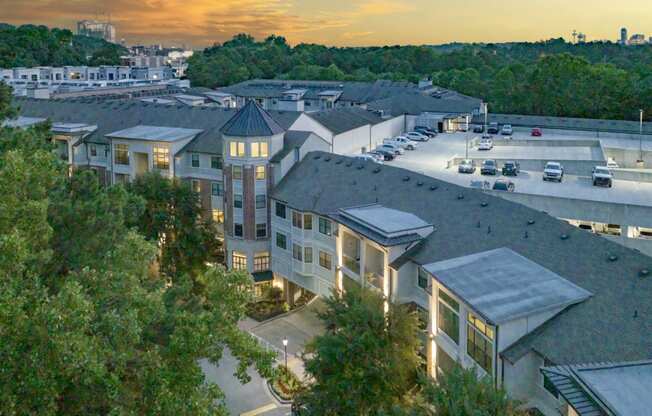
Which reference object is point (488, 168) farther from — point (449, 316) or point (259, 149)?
point (449, 316)

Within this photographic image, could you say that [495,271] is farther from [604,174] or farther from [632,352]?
[604,174]

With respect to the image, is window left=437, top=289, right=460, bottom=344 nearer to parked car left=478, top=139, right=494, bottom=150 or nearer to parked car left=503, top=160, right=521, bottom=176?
parked car left=503, top=160, right=521, bottom=176

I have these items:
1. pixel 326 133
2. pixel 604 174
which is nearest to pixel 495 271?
pixel 604 174

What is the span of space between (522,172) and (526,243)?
31.5m

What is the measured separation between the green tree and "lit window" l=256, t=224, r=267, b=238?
19.9m

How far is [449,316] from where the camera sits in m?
26.5

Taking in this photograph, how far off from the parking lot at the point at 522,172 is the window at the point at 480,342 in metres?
23.6

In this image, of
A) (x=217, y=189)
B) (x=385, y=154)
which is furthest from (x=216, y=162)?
(x=385, y=154)

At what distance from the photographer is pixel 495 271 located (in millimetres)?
26000

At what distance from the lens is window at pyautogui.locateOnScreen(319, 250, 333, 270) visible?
39750 millimetres

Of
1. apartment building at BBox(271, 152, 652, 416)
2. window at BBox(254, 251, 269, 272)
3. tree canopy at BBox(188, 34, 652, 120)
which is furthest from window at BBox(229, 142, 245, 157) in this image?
tree canopy at BBox(188, 34, 652, 120)

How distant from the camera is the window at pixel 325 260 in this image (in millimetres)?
39750

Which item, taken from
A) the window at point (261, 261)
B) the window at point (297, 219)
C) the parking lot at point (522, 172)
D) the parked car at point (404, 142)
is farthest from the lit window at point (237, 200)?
the parked car at point (404, 142)

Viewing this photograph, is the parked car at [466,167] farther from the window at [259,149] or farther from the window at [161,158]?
the window at [161,158]
